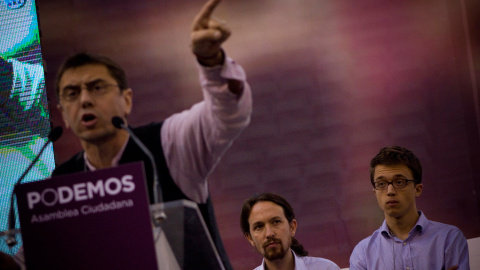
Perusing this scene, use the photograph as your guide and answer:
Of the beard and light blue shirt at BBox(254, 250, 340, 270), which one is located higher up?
the beard

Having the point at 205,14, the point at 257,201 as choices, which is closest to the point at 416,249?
the point at 257,201

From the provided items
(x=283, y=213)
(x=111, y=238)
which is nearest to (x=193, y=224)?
(x=111, y=238)

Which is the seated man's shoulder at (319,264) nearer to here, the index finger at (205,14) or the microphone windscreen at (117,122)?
the microphone windscreen at (117,122)

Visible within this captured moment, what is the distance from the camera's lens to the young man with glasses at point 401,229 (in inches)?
102

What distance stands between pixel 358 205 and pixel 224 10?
1387mm

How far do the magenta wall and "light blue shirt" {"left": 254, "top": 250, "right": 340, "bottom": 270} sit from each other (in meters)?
0.23

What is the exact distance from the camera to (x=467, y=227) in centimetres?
316

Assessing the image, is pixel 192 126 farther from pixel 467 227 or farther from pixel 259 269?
pixel 467 227

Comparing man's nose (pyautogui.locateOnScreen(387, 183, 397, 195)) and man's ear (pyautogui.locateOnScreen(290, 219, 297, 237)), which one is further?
man's ear (pyautogui.locateOnScreen(290, 219, 297, 237))

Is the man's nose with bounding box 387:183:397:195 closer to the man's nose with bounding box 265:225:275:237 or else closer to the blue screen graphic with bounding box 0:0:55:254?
the man's nose with bounding box 265:225:275:237

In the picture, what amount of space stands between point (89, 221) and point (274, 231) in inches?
54.7

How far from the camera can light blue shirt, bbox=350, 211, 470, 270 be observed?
251 centimetres

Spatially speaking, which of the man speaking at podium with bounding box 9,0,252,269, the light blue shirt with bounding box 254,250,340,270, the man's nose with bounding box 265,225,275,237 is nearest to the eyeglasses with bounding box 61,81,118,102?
the man speaking at podium with bounding box 9,0,252,269

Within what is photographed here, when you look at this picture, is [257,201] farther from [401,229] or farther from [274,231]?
[401,229]
